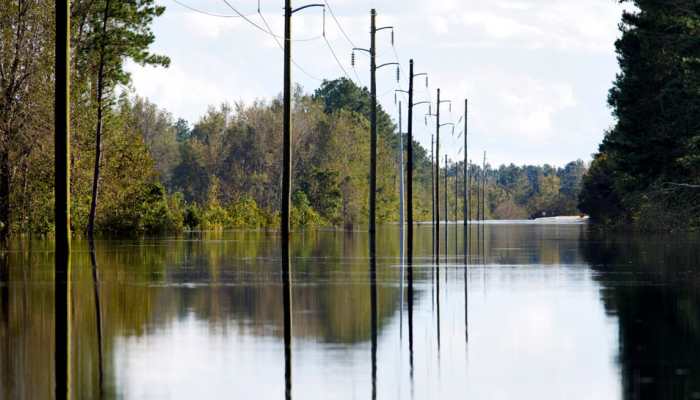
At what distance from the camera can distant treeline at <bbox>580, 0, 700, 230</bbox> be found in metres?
62.8

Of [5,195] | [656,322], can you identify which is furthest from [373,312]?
[5,195]

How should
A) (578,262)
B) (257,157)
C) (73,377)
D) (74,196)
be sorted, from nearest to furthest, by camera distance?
(73,377), (578,262), (74,196), (257,157)

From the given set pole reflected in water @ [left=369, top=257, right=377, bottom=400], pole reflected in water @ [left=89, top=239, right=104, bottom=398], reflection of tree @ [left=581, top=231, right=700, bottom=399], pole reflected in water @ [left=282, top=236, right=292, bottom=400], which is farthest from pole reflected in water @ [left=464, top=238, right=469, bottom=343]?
pole reflected in water @ [left=89, top=239, right=104, bottom=398]

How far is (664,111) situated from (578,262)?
110 ft

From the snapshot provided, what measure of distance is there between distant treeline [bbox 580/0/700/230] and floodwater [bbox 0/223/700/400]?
30.5 metres

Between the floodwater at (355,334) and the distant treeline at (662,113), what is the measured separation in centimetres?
3048

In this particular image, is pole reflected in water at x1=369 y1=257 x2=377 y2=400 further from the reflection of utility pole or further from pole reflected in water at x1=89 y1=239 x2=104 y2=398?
the reflection of utility pole

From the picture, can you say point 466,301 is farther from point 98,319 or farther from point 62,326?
point 62,326

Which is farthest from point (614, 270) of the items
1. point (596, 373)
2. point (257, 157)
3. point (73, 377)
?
point (257, 157)

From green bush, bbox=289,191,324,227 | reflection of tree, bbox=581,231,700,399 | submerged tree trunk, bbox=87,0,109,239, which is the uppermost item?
submerged tree trunk, bbox=87,0,109,239

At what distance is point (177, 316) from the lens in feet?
67.3

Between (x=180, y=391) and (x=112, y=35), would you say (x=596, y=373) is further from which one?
(x=112, y=35)

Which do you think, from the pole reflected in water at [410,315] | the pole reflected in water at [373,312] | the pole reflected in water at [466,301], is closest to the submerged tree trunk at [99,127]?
the pole reflected in water at [373,312]

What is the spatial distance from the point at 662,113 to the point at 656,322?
181ft
